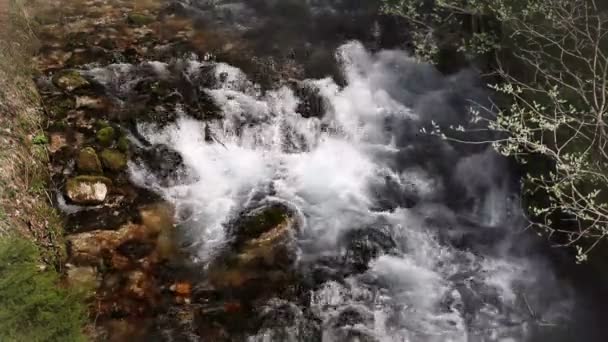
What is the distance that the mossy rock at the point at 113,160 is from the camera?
1062cm

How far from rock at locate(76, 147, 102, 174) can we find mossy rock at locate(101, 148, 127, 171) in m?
0.16

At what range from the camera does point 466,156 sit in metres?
11.7

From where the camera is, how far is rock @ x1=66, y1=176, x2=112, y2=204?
9.99m

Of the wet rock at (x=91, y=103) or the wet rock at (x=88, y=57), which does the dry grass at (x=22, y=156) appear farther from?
the wet rock at (x=88, y=57)

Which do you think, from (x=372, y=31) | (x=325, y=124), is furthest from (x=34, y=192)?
(x=372, y=31)

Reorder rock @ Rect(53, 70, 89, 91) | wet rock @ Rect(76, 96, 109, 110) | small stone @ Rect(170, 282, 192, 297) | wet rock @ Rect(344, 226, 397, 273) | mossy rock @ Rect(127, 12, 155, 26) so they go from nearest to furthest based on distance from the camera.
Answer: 1. small stone @ Rect(170, 282, 192, 297)
2. wet rock @ Rect(344, 226, 397, 273)
3. wet rock @ Rect(76, 96, 109, 110)
4. rock @ Rect(53, 70, 89, 91)
5. mossy rock @ Rect(127, 12, 155, 26)

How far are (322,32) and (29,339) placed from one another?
38.2 feet

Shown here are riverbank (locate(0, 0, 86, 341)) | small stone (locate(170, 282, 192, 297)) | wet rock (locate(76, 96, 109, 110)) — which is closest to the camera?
riverbank (locate(0, 0, 86, 341))

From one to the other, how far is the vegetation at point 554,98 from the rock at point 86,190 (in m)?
7.40

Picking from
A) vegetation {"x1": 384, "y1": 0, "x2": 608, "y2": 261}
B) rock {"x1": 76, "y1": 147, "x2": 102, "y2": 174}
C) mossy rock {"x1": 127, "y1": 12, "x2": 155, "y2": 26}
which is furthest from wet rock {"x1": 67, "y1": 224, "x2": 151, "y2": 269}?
mossy rock {"x1": 127, "y1": 12, "x2": 155, "y2": 26}

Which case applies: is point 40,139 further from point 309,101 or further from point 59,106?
point 309,101

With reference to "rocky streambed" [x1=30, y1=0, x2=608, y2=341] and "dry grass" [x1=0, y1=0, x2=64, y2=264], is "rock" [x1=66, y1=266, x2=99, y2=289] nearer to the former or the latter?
"rocky streambed" [x1=30, y1=0, x2=608, y2=341]

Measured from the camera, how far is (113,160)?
10656mm

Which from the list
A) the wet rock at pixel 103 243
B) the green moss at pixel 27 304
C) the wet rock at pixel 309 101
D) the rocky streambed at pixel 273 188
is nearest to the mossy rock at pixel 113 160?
the rocky streambed at pixel 273 188
